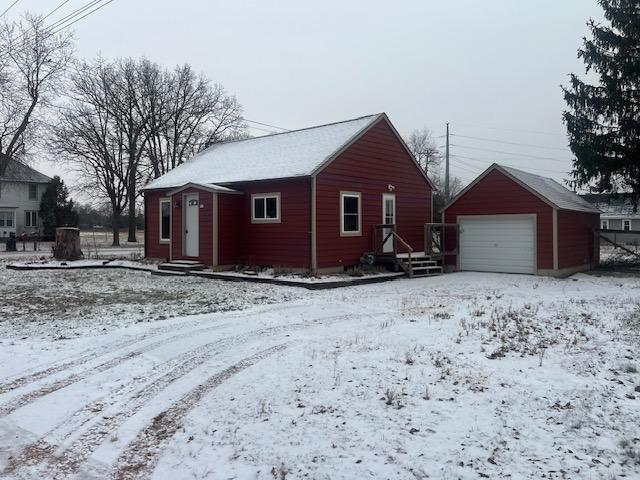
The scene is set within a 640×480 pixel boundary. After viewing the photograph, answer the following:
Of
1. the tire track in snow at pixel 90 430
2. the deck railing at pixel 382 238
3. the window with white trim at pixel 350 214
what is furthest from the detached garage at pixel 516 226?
the tire track in snow at pixel 90 430

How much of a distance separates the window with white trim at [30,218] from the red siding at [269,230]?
3841 centimetres

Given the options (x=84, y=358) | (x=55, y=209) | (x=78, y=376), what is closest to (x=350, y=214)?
(x=84, y=358)

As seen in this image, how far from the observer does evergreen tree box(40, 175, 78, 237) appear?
45.8m

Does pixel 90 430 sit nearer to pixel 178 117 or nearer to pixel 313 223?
pixel 313 223

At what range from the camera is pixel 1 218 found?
45531 millimetres

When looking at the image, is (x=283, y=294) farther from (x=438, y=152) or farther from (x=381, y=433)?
(x=438, y=152)

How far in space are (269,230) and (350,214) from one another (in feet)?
9.16

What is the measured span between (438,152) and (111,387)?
64585 mm

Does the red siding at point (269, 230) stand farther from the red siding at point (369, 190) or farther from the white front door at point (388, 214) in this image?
the white front door at point (388, 214)

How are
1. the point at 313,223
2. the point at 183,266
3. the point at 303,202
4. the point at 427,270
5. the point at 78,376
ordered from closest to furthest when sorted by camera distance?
the point at 78,376 < the point at 313,223 < the point at 303,202 < the point at 183,266 < the point at 427,270

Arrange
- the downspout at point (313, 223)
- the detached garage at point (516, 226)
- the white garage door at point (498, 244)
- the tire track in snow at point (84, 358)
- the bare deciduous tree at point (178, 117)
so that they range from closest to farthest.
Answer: the tire track in snow at point (84, 358) → the downspout at point (313, 223) → the detached garage at point (516, 226) → the white garage door at point (498, 244) → the bare deciduous tree at point (178, 117)

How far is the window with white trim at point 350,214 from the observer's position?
668 inches

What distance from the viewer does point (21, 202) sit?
47.6m

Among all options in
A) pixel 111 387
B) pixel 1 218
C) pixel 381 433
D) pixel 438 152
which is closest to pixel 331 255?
pixel 111 387
